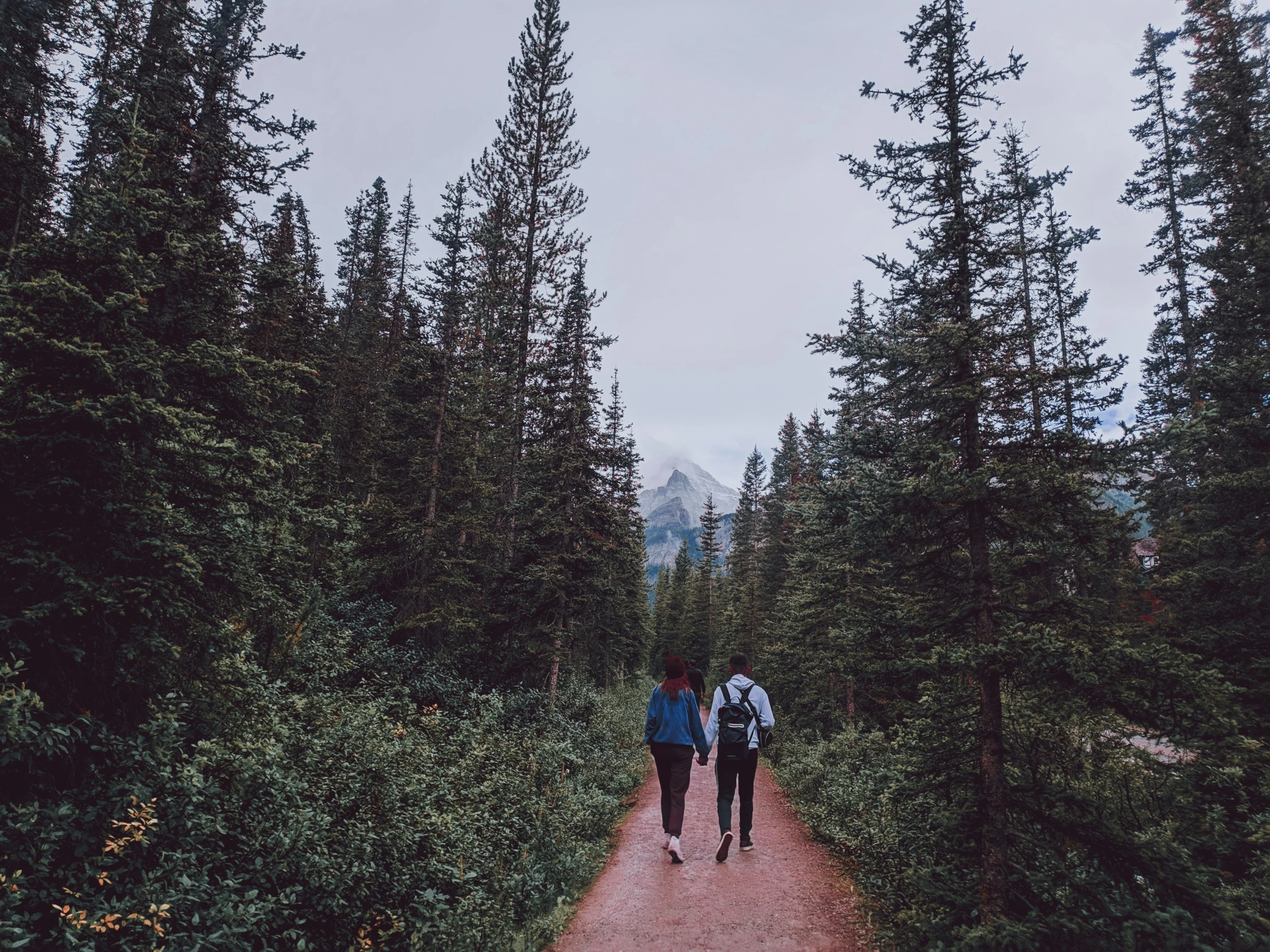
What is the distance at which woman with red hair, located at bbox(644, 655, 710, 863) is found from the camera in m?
7.76

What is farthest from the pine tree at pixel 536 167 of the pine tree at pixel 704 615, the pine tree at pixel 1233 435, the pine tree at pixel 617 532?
the pine tree at pixel 704 615

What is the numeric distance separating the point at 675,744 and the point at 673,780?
19.6 inches

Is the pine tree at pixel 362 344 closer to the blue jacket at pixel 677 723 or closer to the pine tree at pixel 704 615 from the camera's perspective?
the blue jacket at pixel 677 723

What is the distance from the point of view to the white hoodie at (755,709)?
791 centimetres

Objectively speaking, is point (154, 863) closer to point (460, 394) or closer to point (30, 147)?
point (460, 394)

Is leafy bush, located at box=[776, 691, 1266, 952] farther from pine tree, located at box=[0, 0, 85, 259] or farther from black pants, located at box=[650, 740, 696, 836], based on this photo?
pine tree, located at box=[0, 0, 85, 259]

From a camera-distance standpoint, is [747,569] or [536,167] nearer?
[536,167]

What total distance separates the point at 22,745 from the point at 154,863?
56.6 inches

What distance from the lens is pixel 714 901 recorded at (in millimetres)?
6508

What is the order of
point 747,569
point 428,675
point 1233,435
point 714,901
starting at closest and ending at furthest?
point 714,901
point 1233,435
point 428,675
point 747,569

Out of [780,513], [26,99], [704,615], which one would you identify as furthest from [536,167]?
A: [704,615]

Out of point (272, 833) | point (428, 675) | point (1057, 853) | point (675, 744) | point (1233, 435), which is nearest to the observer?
point (272, 833)

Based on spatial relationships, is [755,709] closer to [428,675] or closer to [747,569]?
[428,675]

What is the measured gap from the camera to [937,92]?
691cm
